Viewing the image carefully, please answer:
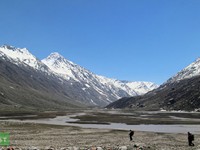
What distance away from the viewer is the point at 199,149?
135 ft

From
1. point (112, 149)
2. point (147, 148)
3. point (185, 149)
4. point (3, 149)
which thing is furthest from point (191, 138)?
point (3, 149)

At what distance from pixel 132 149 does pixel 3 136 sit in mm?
17334

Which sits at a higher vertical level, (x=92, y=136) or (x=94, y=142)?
(x=92, y=136)

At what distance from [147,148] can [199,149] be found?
6.28m

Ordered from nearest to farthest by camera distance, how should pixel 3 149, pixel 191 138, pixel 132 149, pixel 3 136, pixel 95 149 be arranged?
pixel 3 136
pixel 3 149
pixel 95 149
pixel 132 149
pixel 191 138

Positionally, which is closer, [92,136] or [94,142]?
[94,142]

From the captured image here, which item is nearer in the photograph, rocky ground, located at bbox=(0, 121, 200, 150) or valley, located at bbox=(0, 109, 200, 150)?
rocky ground, located at bbox=(0, 121, 200, 150)

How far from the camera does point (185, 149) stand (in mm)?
42531

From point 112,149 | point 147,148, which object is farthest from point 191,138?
point 112,149

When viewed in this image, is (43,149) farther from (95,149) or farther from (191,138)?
(191,138)

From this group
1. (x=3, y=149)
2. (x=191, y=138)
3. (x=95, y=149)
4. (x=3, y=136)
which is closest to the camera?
(x=3, y=136)

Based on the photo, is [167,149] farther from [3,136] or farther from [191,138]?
[3,136]

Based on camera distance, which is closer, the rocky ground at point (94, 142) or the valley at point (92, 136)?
the rocky ground at point (94, 142)

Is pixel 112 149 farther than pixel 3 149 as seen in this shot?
Yes
